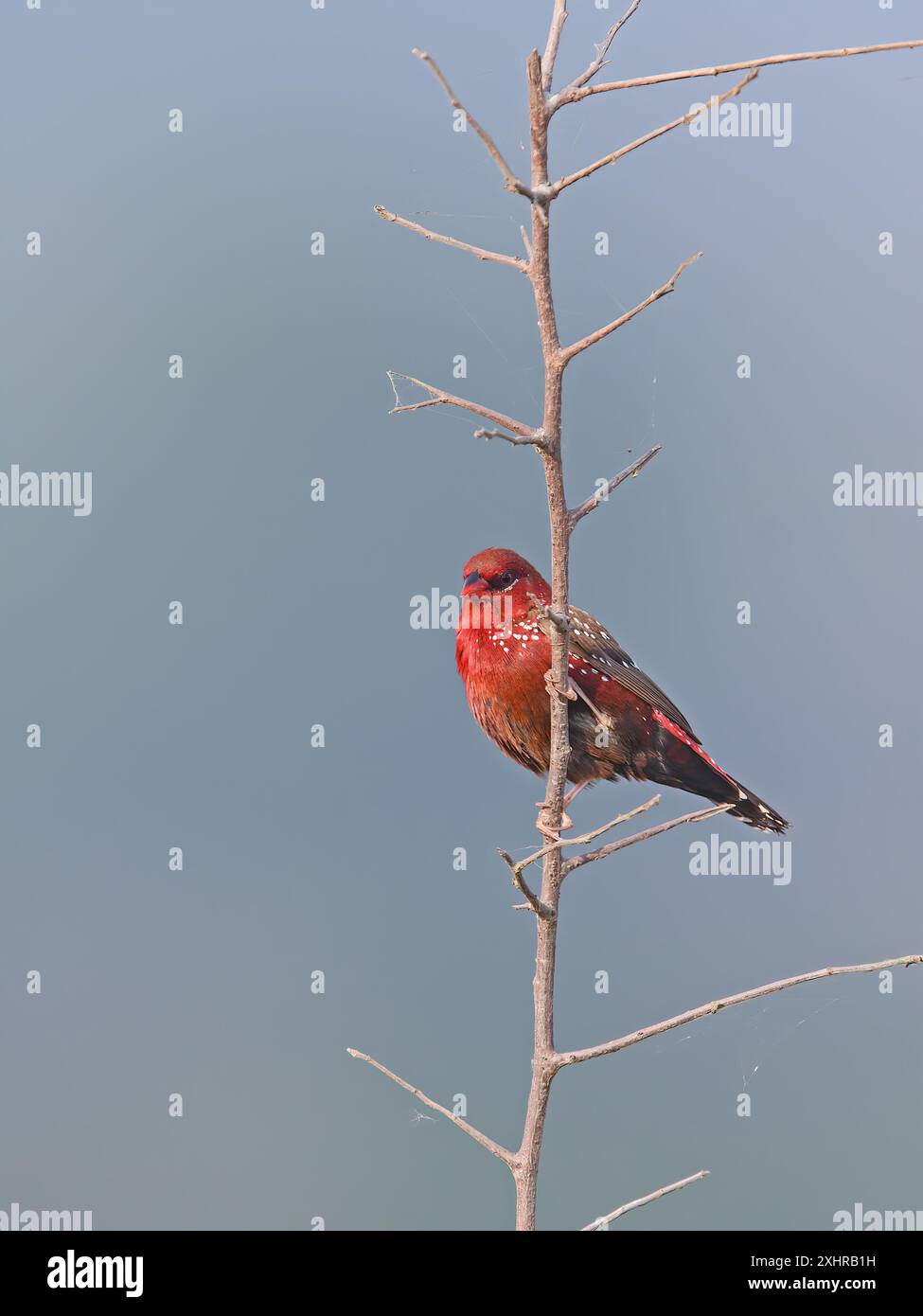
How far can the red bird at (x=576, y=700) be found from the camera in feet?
8.54

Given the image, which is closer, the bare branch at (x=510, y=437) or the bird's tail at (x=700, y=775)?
the bare branch at (x=510, y=437)

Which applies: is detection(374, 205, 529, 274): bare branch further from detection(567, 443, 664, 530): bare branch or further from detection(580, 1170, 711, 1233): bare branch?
detection(580, 1170, 711, 1233): bare branch

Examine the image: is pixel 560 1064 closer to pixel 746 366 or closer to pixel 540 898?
pixel 540 898

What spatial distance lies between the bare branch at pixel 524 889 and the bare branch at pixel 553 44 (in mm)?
1156

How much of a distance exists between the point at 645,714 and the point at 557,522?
1040 millimetres

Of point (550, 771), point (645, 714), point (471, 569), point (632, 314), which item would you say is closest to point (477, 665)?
point (471, 569)

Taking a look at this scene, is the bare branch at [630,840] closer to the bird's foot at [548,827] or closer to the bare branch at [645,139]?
the bird's foot at [548,827]

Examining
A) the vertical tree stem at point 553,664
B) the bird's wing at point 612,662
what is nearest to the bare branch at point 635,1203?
the vertical tree stem at point 553,664

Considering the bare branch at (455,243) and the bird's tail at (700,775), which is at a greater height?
the bare branch at (455,243)

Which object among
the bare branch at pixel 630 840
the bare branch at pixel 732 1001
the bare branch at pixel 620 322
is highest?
the bare branch at pixel 620 322

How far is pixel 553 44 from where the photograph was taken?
1.73 metres

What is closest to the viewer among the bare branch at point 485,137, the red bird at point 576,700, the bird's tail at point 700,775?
the bare branch at point 485,137

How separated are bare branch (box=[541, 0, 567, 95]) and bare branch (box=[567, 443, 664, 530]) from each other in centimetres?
57
